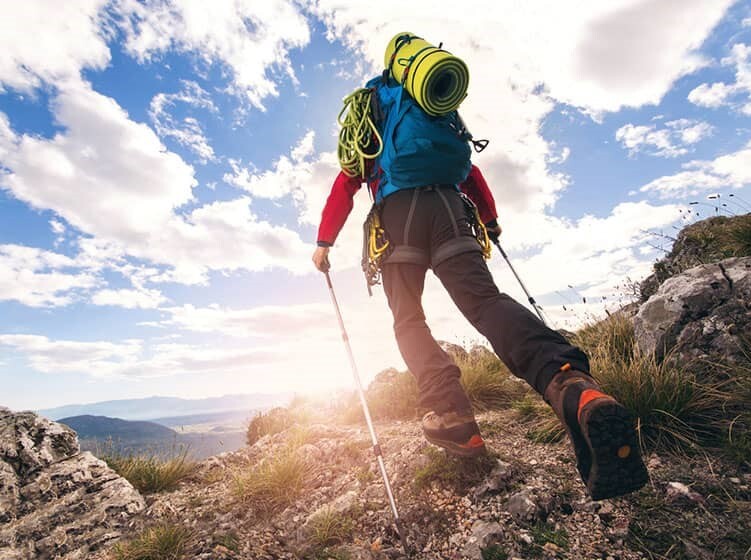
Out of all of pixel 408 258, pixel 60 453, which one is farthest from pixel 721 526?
pixel 60 453

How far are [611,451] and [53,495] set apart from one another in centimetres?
537

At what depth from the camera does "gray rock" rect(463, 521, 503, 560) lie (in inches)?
102

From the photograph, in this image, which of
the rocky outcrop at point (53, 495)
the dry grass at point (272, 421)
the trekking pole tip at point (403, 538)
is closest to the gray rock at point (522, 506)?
the trekking pole tip at point (403, 538)

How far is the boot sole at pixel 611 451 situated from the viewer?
6.51 feet

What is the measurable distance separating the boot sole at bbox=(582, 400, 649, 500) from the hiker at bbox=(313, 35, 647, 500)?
0.70 ft

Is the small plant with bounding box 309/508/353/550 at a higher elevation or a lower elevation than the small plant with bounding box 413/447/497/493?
lower

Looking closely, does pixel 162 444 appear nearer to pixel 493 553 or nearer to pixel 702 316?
pixel 493 553

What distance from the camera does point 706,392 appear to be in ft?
11.5

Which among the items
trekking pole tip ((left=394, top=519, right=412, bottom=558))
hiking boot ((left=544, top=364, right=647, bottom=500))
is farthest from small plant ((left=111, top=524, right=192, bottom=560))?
hiking boot ((left=544, top=364, right=647, bottom=500))

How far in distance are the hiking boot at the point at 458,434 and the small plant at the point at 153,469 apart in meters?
3.75

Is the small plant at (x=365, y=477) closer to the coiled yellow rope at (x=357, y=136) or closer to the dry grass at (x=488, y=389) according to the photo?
the dry grass at (x=488, y=389)

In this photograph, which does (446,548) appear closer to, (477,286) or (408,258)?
(477,286)

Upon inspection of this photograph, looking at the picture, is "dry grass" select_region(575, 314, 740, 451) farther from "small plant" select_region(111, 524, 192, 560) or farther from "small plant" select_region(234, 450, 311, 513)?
"small plant" select_region(111, 524, 192, 560)

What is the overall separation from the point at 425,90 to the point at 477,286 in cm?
152
